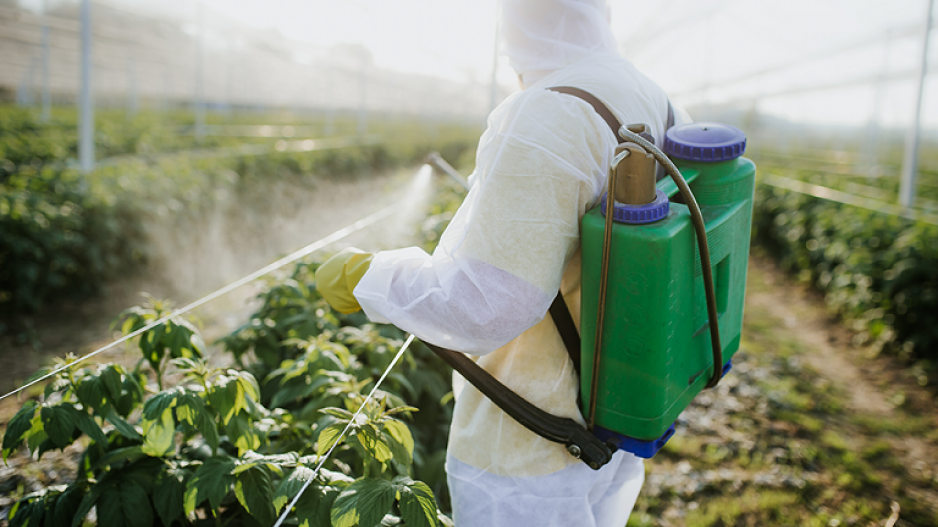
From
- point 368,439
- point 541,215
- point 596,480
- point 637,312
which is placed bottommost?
point 596,480

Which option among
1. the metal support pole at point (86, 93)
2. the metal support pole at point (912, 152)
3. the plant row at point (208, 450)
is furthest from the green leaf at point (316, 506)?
the metal support pole at point (912, 152)

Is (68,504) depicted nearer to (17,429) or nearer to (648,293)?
(17,429)

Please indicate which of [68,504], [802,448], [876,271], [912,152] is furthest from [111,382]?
[912,152]

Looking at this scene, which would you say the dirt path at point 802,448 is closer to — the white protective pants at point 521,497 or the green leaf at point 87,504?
the white protective pants at point 521,497

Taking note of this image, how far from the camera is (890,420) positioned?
3.39 m

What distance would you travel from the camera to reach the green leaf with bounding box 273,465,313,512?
42.1 inches

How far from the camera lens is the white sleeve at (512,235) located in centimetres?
104

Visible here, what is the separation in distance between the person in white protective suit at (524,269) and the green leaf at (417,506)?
24cm

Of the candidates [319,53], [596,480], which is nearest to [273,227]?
[596,480]

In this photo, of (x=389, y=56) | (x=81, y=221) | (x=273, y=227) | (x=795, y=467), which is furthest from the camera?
(x=389, y=56)

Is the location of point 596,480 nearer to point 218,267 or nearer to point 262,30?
point 218,267

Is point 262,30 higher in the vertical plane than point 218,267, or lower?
higher

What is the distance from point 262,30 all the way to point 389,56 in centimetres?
330

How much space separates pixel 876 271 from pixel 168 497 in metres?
5.07
